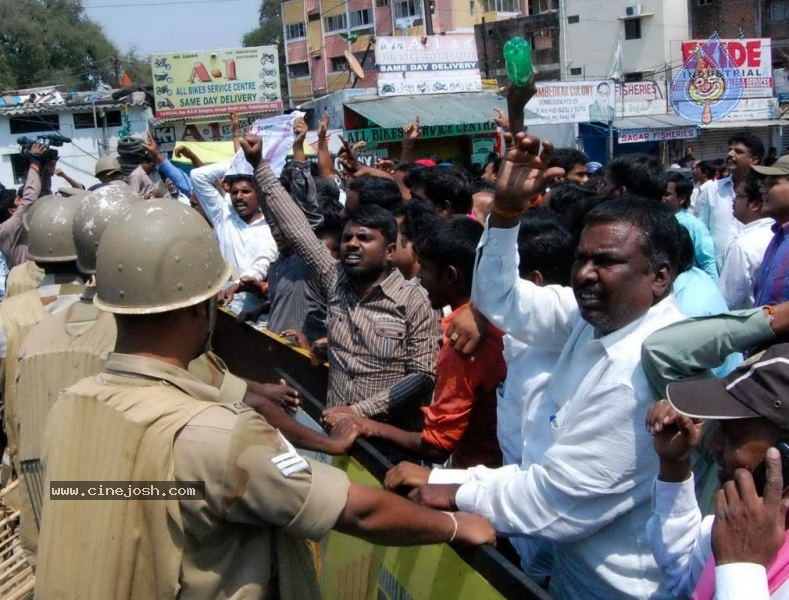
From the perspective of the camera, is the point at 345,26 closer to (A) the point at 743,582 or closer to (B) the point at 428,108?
(B) the point at 428,108

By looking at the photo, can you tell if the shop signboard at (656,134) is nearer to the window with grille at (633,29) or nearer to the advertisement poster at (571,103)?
the advertisement poster at (571,103)

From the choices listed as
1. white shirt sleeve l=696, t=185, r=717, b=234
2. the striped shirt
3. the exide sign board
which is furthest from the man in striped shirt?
the exide sign board

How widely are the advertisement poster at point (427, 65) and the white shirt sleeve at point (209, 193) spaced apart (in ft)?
63.3

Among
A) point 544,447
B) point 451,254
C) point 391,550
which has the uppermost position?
point 451,254

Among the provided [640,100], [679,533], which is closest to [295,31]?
[640,100]

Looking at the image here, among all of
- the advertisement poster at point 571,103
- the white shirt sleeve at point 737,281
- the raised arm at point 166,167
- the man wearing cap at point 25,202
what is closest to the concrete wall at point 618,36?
the advertisement poster at point 571,103

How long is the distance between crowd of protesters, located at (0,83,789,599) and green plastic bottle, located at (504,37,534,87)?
17 centimetres

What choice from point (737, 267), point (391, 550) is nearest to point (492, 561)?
point (391, 550)

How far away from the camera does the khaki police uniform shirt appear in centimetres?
189

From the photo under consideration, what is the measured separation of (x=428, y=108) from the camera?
85.1ft

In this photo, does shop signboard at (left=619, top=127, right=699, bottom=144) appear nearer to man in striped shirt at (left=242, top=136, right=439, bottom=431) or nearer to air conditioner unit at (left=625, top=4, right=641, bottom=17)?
air conditioner unit at (left=625, top=4, right=641, bottom=17)

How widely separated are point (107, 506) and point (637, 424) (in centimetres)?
136

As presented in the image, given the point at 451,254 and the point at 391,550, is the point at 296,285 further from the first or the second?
the point at 391,550

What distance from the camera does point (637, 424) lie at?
6.93ft
